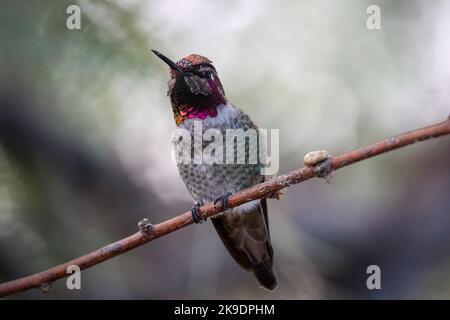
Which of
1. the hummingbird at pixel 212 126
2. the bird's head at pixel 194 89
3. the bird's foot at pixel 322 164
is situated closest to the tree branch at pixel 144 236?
the bird's foot at pixel 322 164

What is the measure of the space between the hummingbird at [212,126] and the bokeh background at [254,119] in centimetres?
17

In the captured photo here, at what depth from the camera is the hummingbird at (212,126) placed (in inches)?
98.6

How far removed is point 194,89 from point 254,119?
1.66 ft

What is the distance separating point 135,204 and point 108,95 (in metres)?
0.57

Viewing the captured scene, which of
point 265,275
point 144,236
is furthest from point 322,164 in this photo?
point 265,275

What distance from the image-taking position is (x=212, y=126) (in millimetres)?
2520

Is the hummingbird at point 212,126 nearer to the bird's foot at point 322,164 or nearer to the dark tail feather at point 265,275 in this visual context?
the dark tail feather at point 265,275

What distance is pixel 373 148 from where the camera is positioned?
1.37m

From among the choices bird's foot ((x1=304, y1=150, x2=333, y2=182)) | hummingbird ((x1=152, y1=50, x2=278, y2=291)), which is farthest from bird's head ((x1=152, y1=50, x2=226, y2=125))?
bird's foot ((x1=304, y1=150, x2=333, y2=182))

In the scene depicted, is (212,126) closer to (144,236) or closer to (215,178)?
(215,178)

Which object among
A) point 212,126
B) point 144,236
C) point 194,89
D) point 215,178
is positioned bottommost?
point 144,236

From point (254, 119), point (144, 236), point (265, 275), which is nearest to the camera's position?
point (144, 236)
